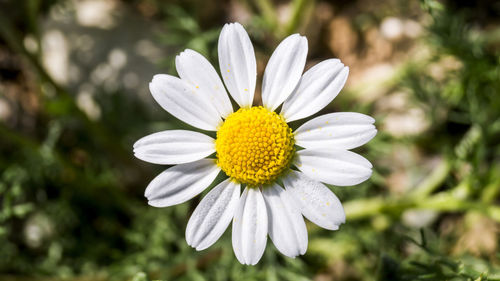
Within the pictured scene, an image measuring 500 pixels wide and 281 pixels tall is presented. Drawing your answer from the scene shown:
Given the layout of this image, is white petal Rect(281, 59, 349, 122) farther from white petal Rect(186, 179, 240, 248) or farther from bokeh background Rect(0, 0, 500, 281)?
bokeh background Rect(0, 0, 500, 281)

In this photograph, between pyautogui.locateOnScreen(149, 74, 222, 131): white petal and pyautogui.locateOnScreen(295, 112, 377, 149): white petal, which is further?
pyautogui.locateOnScreen(149, 74, 222, 131): white petal

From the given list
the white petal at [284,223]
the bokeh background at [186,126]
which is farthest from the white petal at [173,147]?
the bokeh background at [186,126]

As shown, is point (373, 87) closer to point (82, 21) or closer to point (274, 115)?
point (274, 115)

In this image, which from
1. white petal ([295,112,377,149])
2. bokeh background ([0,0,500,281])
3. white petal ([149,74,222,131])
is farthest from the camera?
bokeh background ([0,0,500,281])

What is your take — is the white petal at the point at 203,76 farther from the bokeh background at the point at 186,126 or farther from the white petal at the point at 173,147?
the bokeh background at the point at 186,126

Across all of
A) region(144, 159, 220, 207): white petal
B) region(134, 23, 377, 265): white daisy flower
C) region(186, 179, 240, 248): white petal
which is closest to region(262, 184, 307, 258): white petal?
region(134, 23, 377, 265): white daisy flower
